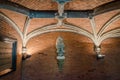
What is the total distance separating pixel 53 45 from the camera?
741 centimetres

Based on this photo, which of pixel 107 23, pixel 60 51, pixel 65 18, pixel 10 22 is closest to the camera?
pixel 10 22

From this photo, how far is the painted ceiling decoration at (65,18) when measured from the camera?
5.16 m

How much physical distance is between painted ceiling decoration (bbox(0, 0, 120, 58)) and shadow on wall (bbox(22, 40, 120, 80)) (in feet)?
1.52

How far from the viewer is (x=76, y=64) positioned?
735 centimetres

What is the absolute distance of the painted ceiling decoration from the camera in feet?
16.9

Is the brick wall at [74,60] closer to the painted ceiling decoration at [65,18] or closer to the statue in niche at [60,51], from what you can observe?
the statue in niche at [60,51]

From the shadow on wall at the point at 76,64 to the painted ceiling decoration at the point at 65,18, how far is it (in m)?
0.46

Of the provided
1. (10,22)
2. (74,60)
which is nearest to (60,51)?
(74,60)

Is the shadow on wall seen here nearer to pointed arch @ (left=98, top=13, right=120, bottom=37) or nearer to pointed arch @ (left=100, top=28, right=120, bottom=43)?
pointed arch @ (left=100, top=28, right=120, bottom=43)

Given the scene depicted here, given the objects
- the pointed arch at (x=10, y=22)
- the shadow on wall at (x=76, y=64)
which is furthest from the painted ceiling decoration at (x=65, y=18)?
the shadow on wall at (x=76, y=64)

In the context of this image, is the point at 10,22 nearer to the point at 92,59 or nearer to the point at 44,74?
the point at 44,74

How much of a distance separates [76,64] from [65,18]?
2.26m

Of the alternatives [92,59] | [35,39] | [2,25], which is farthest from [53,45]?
[2,25]

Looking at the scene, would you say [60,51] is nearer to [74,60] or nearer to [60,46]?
[60,46]
